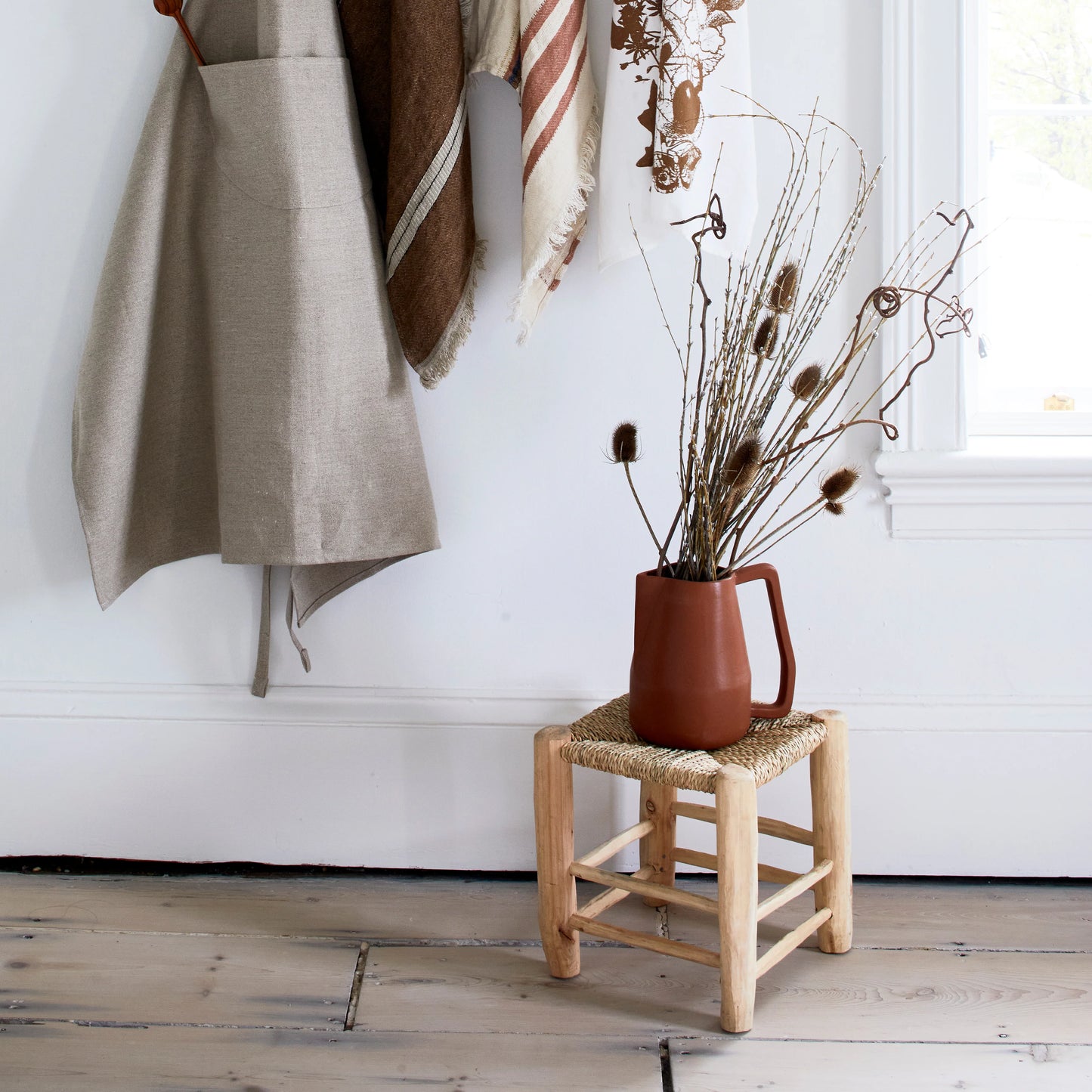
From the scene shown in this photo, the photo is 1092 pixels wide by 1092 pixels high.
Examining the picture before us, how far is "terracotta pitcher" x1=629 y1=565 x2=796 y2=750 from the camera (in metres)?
1.19

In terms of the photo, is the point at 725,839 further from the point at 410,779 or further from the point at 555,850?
the point at 410,779

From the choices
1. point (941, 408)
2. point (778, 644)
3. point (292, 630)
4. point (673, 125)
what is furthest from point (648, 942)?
point (673, 125)

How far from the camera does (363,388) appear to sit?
136cm

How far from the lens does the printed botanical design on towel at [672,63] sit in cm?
126

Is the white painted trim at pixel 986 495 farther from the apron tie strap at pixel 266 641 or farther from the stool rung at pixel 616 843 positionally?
the apron tie strap at pixel 266 641

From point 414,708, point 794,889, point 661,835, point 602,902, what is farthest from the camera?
point 414,708

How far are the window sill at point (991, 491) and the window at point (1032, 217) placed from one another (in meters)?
0.09

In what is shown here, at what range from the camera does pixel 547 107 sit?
1.29m

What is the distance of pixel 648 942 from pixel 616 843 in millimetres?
165

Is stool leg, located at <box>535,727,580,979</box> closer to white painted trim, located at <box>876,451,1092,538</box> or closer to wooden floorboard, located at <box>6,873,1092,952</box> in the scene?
wooden floorboard, located at <box>6,873,1092,952</box>

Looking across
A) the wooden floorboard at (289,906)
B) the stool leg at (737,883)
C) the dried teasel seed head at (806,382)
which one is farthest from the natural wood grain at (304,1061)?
the dried teasel seed head at (806,382)

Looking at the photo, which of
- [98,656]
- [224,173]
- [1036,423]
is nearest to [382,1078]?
[98,656]

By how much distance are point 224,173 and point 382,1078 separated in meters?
1.09

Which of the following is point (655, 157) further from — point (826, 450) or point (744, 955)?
point (744, 955)
